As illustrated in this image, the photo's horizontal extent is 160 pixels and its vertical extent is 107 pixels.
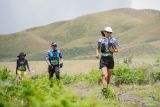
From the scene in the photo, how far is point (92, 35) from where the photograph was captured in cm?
15425

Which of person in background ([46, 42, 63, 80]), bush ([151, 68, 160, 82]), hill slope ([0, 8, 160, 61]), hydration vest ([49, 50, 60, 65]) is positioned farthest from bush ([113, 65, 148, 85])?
hill slope ([0, 8, 160, 61])

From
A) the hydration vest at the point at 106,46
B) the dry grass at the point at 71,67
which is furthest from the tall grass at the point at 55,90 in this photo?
the dry grass at the point at 71,67

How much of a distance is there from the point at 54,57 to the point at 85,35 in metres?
139

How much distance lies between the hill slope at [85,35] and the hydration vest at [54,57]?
74273mm

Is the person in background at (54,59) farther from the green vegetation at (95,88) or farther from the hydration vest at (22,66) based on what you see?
the hydration vest at (22,66)

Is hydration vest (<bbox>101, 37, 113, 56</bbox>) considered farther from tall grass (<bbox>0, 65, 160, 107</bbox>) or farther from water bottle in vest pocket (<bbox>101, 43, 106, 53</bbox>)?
tall grass (<bbox>0, 65, 160, 107</bbox>)

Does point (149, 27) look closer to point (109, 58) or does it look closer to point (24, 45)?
point (24, 45)

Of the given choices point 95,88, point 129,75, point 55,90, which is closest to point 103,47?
point 95,88

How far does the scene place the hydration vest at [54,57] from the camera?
1712 cm

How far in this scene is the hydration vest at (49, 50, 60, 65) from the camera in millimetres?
17125

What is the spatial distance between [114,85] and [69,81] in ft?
16.5

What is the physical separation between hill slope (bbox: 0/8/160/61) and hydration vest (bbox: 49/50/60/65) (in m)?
74.3

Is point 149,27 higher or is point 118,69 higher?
point 149,27

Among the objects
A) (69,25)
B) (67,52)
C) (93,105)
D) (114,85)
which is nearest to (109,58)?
(114,85)
